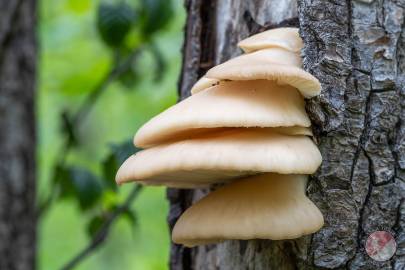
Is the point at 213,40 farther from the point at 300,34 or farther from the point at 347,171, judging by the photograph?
the point at 347,171

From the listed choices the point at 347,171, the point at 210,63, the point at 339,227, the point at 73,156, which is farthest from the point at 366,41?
the point at 73,156

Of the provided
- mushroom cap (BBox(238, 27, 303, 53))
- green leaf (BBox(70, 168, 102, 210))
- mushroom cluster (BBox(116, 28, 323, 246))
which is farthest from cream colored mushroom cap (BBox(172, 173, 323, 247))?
green leaf (BBox(70, 168, 102, 210))

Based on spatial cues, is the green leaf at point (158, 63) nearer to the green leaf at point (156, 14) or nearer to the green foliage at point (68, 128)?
the green leaf at point (156, 14)

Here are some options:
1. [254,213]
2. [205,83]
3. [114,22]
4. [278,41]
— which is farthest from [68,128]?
[254,213]

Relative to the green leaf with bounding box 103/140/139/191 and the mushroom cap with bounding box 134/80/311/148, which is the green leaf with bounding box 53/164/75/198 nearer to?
the green leaf with bounding box 103/140/139/191

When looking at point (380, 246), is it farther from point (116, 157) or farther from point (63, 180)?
point (63, 180)
